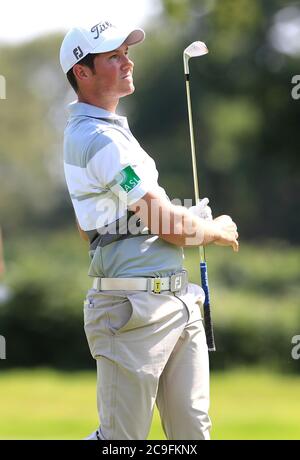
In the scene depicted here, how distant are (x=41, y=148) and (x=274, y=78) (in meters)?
7.97

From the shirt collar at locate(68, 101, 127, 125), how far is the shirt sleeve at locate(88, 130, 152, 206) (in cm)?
13

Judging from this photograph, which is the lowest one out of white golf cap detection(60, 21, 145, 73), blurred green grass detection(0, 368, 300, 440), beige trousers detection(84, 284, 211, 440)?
blurred green grass detection(0, 368, 300, 440)

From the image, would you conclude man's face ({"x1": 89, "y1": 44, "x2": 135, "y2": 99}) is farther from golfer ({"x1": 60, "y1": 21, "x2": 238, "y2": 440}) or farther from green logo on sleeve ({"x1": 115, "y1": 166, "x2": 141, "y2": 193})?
green logo on sleeve ({"x1": 115, "y1": 166, "x2": 141, "y2": 193})

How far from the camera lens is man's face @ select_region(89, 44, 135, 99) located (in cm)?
391

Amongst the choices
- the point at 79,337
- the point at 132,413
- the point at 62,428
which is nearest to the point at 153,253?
the point at 132,413

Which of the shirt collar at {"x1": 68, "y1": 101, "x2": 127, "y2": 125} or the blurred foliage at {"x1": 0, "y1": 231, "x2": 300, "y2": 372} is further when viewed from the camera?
the blurred foliage at {"x1": 0, "y1": 231, "x2": 300, "y2": 372}

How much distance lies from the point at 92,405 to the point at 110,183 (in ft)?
22.5

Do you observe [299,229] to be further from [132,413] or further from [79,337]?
[132,413]

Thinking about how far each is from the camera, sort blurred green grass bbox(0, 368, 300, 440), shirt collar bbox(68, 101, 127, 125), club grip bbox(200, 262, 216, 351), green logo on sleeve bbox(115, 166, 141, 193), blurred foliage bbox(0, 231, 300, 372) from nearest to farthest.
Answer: green logo on sleeve bbox(115, 166, 141, 193) < shirt collar bbox(68, 101, 127, 125) < club grip bbox(200, 262, 216, 351) < blurred green grass bbox(0, 368, 300, 440) < blurred foliage bbox(0, 231, 300, 372)

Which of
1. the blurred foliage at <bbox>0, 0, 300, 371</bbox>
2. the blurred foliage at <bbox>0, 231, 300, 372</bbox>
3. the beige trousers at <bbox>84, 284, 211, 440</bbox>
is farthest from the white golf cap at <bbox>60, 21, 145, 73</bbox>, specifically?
the blurred foliage at <bbox>0, 0, 300, 371</bbox>

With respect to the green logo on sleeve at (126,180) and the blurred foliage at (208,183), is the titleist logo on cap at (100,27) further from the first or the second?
the blurred foliage at (208,183)

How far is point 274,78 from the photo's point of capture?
21.7m

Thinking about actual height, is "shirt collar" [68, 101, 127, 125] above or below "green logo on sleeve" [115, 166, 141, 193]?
above
